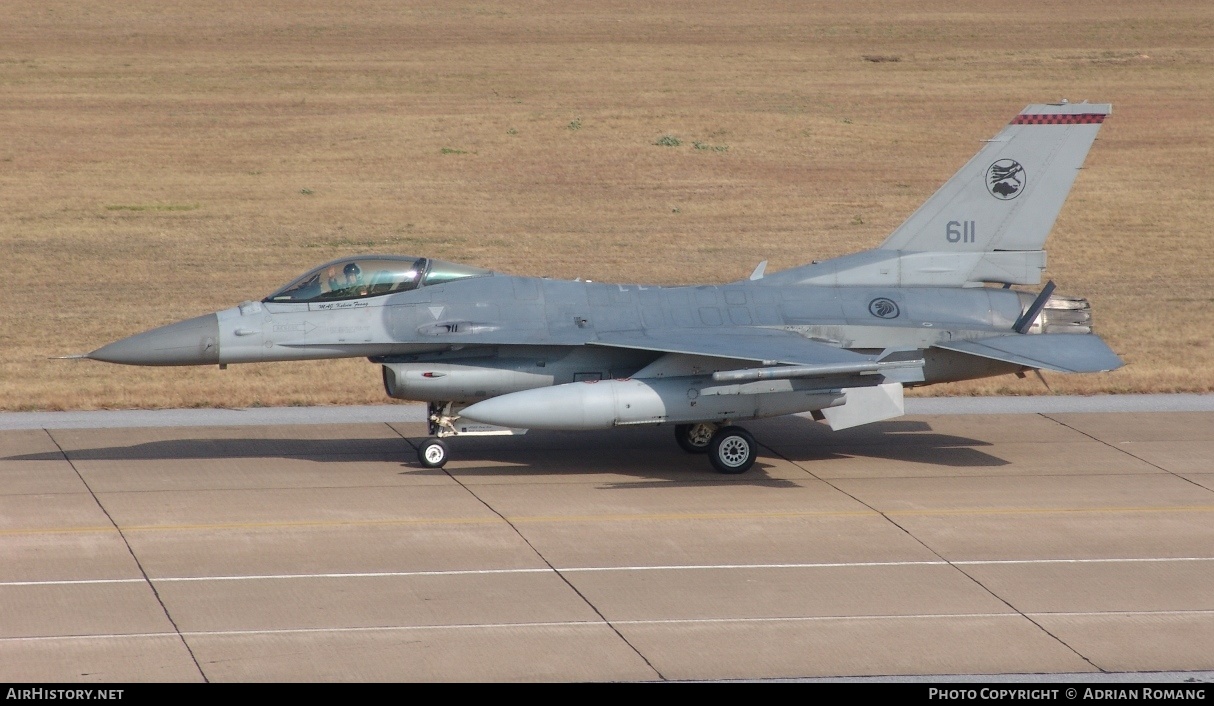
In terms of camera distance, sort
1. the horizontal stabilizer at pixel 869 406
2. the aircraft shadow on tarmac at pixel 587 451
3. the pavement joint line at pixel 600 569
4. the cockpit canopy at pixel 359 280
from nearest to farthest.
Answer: the pavement joint line at pixel 600 569 → the cockpit canopy at pixel 359 280 → the horizontal stabilizer at pixel 869 406 → the aircraft shadow on tarmac at pixel 587 451

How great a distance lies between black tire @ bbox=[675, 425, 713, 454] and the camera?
1722 centimetres

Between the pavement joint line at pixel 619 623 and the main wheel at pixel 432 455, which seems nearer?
the pavement joint line at pixel 619 623

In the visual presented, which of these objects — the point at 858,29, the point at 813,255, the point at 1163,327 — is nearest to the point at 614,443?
the point at 1163,327

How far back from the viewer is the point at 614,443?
17.9 meters

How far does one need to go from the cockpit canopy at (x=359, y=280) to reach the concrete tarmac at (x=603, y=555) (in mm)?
1947

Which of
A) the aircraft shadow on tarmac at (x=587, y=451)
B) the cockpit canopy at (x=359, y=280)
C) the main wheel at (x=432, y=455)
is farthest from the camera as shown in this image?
the aircraft shadow on tarmac at (x=587, y=451)

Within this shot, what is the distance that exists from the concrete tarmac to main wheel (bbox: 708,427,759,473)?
0.28 metres

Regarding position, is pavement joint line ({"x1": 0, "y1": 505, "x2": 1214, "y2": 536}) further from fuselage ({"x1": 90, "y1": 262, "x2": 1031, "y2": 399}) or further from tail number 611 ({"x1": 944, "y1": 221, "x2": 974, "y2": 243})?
tail number 611 ({"x1": 944, "y1": 221, "x2": 974, "y2": 243})

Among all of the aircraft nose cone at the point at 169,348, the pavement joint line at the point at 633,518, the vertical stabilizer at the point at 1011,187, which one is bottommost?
the pavement joint line at the point at 633,518

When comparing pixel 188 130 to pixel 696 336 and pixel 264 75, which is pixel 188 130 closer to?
pixel 264 75

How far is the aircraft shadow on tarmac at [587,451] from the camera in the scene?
653 inches

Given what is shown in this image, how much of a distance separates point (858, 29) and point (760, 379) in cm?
5506

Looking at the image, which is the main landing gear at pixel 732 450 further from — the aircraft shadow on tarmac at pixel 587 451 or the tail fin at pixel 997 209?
the tail fin at pixel 997 209

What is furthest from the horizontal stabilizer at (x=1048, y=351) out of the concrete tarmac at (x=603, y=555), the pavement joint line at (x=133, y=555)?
the pavement joint line at (x=133, y=555)
